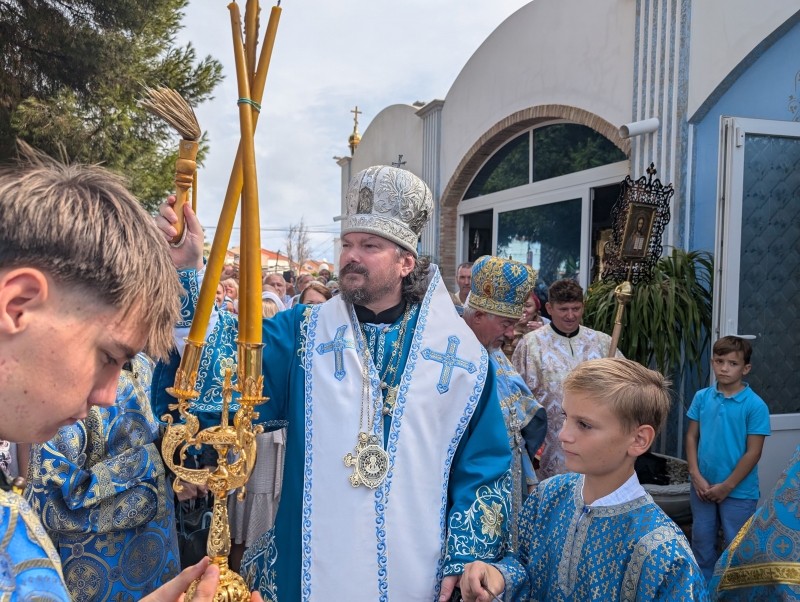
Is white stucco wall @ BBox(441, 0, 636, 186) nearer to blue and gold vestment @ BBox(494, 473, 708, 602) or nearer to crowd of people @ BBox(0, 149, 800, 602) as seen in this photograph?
crowd of people @ BBox(0, 149, 800, 602)

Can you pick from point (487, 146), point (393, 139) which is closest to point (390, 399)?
point (487, 146)

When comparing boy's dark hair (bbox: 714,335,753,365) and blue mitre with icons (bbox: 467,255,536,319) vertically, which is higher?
blue mitre with icons (bbox: 467,255,536,319)

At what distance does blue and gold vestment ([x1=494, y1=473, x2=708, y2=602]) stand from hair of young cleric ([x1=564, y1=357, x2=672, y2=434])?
0.81 feet

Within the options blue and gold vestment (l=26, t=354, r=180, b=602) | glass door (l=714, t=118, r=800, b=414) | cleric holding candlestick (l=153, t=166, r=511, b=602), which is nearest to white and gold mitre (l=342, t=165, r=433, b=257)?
cleric holding candlestick (l=153, t=166, r=511, b=602)

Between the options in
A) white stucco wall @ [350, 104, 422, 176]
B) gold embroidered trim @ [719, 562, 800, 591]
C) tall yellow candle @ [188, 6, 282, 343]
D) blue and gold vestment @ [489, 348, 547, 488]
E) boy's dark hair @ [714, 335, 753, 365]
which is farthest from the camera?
white stucco wall @ [350, 104, 422, 176]

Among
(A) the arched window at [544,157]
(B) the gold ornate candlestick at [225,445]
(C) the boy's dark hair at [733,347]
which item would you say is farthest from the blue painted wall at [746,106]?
(B) the gold ornate candlestick at [225,445]

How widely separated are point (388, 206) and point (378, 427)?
763 mm

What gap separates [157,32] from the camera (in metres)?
9.40

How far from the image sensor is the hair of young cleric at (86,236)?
0.84m

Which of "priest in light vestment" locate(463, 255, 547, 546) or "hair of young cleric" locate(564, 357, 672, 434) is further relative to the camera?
"priest in light vestment" locate(463, 255, 547, 546)

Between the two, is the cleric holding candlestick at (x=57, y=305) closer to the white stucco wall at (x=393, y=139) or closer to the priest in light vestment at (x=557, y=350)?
the priest in light vestment at (x=557, y=350)

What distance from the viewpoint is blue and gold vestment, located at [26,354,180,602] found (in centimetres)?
210

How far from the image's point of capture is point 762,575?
1.74m

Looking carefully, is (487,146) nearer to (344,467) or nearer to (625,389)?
(625,389)
